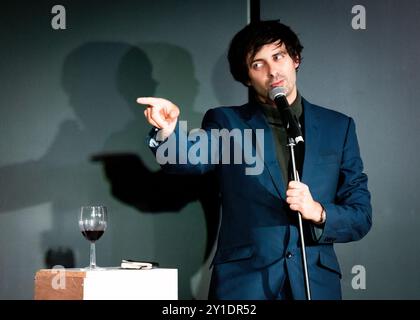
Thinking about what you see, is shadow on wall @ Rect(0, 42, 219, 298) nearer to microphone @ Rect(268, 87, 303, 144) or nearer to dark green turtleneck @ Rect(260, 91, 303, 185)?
dark green turtleneck @ Rect(260, 91, 303, 185)

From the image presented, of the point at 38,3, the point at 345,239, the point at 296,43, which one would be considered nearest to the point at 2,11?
the point at 38,3

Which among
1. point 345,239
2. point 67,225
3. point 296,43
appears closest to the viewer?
point 345,239

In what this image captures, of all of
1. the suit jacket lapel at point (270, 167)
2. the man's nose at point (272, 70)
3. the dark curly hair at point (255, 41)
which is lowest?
the suit jacket lapel at point (270, 167)

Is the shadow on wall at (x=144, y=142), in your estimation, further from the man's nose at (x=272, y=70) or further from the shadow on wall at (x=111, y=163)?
the man's nose at (x=272, y=70)

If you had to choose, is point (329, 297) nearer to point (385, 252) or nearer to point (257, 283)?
point (257, 283)

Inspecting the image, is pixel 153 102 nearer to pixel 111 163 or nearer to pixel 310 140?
pixel 310 140

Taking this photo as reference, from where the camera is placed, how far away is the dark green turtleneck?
8.02 feet

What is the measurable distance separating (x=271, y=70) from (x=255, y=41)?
0.58ft

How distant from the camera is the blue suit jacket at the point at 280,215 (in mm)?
2320

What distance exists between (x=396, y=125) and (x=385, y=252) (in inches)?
24.5

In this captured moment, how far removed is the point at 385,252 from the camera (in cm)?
285

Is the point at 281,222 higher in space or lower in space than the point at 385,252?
higher

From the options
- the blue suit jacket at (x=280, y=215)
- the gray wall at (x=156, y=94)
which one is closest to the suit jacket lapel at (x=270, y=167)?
the blue suit jacket at (x=280, y=215)

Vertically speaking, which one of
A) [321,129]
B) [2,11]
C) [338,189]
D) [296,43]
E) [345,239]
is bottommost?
[345,239]
